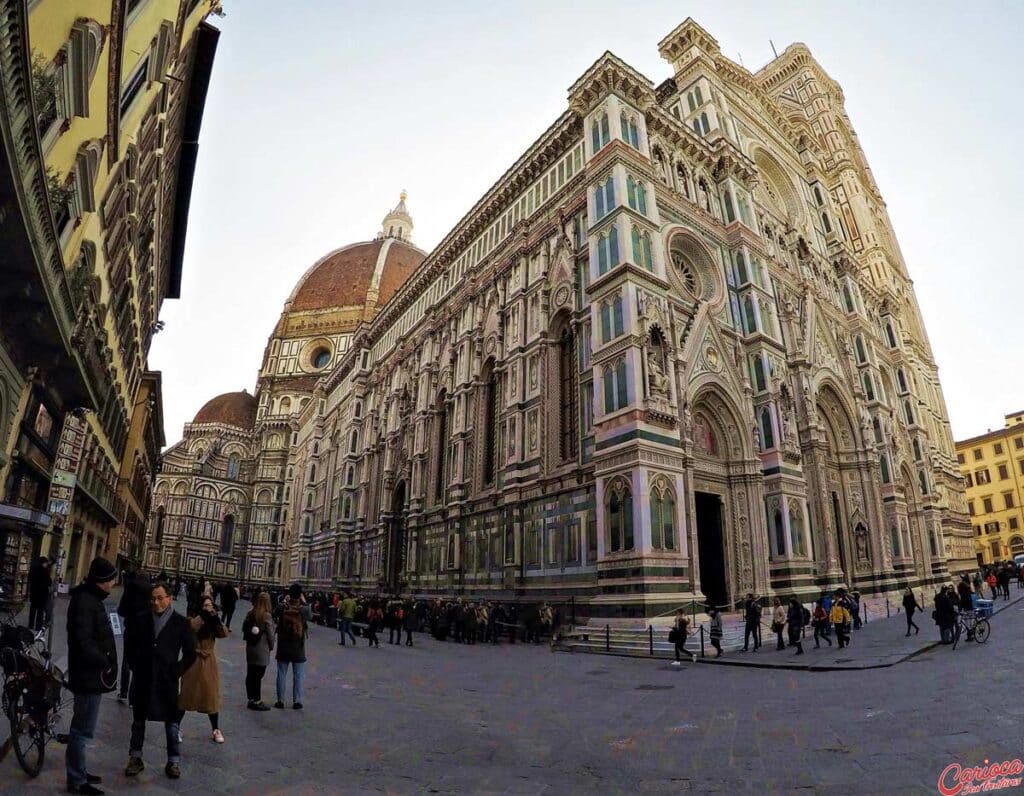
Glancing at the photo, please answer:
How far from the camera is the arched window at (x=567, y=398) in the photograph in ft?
71.2

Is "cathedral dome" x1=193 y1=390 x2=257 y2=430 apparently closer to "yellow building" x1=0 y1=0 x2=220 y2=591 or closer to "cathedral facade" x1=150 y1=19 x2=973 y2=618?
"cathedral facade" x1=150 y1=19 x2=973 y2=618

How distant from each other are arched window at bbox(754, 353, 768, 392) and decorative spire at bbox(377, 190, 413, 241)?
85.8 metres

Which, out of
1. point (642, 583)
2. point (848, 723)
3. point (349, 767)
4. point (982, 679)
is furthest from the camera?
point (642, 583)

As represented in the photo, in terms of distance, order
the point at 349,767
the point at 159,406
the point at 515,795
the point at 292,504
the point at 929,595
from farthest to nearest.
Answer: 1. the point at 292,504
2. the point at 159,406
3. the point at 929,595
4. the point at 349,767
5. the point at 515,795

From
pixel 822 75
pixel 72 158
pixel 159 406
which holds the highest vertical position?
pixel 822 75

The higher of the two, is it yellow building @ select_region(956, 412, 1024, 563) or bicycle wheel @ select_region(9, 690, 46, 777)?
yellow building @ select_region(956, 412, 1024, 563)

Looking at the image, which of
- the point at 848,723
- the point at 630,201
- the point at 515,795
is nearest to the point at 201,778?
the point at 515,795

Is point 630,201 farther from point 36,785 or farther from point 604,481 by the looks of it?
point 36,785

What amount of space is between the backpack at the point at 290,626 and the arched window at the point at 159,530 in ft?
214

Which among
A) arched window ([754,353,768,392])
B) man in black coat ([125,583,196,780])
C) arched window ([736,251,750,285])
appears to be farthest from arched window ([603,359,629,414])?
man in black coat ([125,583,196,780])

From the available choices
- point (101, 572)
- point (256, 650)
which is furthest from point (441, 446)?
point (101, 572)

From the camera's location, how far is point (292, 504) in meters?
59.8

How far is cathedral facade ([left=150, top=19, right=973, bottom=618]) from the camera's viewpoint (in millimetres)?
19438

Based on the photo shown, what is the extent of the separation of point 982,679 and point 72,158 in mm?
17279
